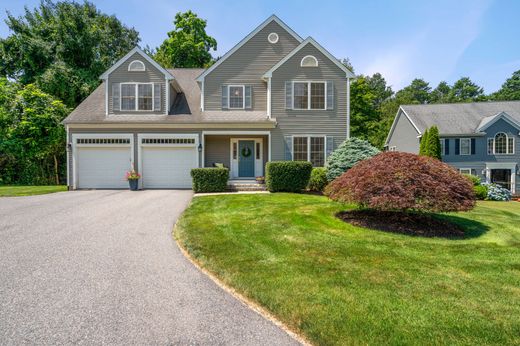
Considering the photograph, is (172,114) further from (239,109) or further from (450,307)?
(450,307)

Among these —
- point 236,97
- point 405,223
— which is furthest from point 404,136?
point 405,223

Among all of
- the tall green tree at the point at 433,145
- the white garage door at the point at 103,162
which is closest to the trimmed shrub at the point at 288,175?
the white garage door at the point at 103,162

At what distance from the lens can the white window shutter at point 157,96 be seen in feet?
50.1

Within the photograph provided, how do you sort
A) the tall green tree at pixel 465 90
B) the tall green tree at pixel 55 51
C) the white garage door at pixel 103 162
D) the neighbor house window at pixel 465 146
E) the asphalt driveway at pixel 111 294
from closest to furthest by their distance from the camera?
the asphalt driveway at pixel 111 294 → the white garage door at pixel 103 162 → the tall green tree at pixel 55 51 → the neighbor house window at pixel 465 146 → the tall green tree at pixel 465 90

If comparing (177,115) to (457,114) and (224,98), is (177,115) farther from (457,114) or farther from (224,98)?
(457,114)

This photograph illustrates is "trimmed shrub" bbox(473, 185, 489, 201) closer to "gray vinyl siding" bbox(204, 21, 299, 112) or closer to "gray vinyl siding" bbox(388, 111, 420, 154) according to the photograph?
"gray vinyl siding" bbox(388, 111, 420, 154)

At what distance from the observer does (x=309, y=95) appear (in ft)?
49.5

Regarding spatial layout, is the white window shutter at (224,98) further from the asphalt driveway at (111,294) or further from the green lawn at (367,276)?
the asphalt driveway at (111,294)

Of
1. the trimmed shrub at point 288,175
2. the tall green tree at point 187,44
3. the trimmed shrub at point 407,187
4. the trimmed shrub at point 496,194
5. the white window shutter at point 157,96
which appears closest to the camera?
the trimmed shrub at point 407,187

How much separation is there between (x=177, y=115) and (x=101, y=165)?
4649 millimetres

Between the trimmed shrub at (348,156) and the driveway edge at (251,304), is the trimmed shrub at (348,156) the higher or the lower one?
the higher one

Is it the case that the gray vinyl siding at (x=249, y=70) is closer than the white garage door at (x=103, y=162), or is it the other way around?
the white garage door at (x=103, y=162)

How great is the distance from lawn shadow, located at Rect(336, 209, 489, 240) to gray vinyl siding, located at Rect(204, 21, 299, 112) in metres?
9.77

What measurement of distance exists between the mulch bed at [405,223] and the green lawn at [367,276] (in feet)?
1.18
